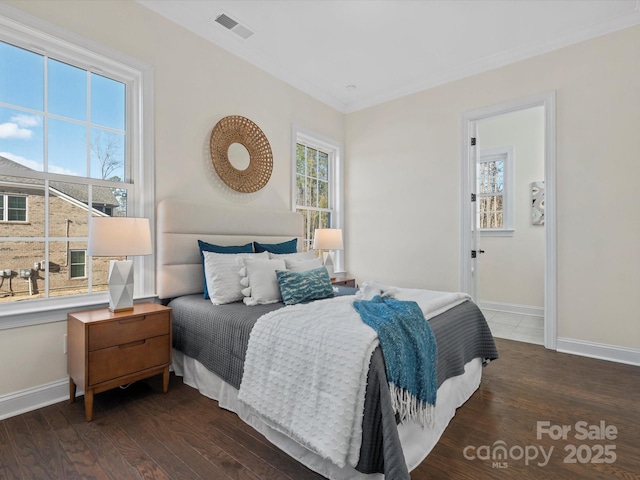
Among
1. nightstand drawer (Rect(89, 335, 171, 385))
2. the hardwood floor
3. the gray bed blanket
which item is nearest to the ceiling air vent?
the gray bed blanket

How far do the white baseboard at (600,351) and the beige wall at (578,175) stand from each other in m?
0.05

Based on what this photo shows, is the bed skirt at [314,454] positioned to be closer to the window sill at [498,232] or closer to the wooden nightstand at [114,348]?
the wooden nightstand at [114,348]

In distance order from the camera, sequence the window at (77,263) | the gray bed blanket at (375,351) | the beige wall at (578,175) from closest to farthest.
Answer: the gray bed blanket at (375,351) → the window at (77,263) → the beige wall at (578,175)

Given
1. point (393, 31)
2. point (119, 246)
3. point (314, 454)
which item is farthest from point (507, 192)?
point (119, 246)

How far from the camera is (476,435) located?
73.7 inches

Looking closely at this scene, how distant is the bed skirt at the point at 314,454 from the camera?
1.58 meters

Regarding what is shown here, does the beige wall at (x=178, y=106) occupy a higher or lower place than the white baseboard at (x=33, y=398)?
higher

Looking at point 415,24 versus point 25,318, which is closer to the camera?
point 25,318

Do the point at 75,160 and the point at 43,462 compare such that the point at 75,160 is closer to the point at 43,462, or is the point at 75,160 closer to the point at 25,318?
the point at 25,318

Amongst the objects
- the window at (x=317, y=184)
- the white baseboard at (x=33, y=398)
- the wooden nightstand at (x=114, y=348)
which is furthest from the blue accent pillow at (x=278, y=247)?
the white baseboard at (x=33, y=398)

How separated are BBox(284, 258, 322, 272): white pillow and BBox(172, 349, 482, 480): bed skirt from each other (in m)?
0.97

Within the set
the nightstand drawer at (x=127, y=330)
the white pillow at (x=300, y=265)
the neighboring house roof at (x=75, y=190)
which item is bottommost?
the nightstand drawer at (x=127, y=330)

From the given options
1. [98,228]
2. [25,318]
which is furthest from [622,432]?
[25,318]

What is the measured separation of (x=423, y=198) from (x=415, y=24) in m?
1.86
